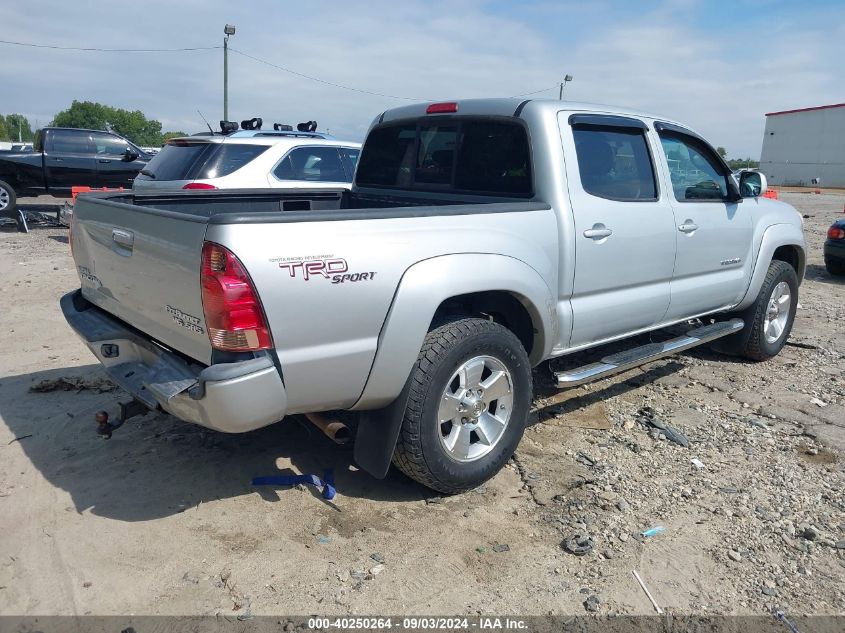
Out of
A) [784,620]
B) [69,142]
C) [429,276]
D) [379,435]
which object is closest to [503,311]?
[429,276]

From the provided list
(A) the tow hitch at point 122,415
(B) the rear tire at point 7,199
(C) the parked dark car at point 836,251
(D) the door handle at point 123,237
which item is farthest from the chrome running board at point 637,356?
(B) the rear tire at point 7,199

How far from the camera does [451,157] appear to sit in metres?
4.35

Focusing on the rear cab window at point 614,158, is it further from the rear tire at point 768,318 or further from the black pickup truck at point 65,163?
the black pickup truck at point 65,163

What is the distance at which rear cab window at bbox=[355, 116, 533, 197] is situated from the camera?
3.97 meters

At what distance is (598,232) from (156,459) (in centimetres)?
280

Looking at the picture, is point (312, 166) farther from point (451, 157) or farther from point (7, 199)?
point (7, 199)

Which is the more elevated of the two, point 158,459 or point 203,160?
point 203,160

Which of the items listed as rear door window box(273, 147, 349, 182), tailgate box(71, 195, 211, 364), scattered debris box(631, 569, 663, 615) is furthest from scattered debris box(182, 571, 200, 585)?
rear door window box(273, 147, 349, 182)

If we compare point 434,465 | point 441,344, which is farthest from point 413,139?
point 434,465

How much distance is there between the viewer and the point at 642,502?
11.6 feet

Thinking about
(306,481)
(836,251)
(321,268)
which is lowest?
(306,481)

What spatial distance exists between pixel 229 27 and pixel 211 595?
75.9 feet

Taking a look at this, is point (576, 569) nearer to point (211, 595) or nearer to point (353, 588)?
point (353, 588)

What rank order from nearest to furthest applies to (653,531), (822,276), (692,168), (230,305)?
1. (230,305)
2. (653,531)
3. (692,168)
4. (822,276)
